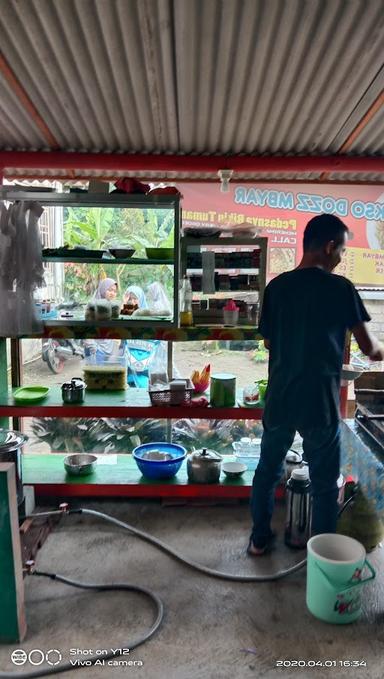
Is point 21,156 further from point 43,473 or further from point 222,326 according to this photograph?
point 43,473

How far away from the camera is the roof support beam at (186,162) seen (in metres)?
3.83

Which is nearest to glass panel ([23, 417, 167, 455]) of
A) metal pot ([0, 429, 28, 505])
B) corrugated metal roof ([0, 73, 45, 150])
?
metal pot ([0, 429, 28, 505])

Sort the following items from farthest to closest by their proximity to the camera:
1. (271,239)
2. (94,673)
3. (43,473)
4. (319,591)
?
1. (271,239)
2. (43,473)
3. (319,591)
4. (94,673)

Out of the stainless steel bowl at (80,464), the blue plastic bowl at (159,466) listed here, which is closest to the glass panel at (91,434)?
the stainless steel bowl at (80,464)

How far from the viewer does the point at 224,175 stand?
12.7 feet

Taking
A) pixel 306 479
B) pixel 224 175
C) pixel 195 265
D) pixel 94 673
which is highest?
pixel 224 175

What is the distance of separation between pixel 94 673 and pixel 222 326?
230 centimetres

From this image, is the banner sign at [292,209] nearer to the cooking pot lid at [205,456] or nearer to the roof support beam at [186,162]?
A: the roof support beam at [186,162]

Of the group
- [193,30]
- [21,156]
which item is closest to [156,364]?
[21,156]

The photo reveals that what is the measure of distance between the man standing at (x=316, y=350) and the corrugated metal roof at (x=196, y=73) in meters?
0.81

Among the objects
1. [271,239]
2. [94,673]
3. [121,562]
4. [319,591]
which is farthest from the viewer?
[271,239]

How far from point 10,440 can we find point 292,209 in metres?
2.94

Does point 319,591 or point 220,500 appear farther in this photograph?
point 220,500

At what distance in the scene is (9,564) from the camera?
2404 millimetres
